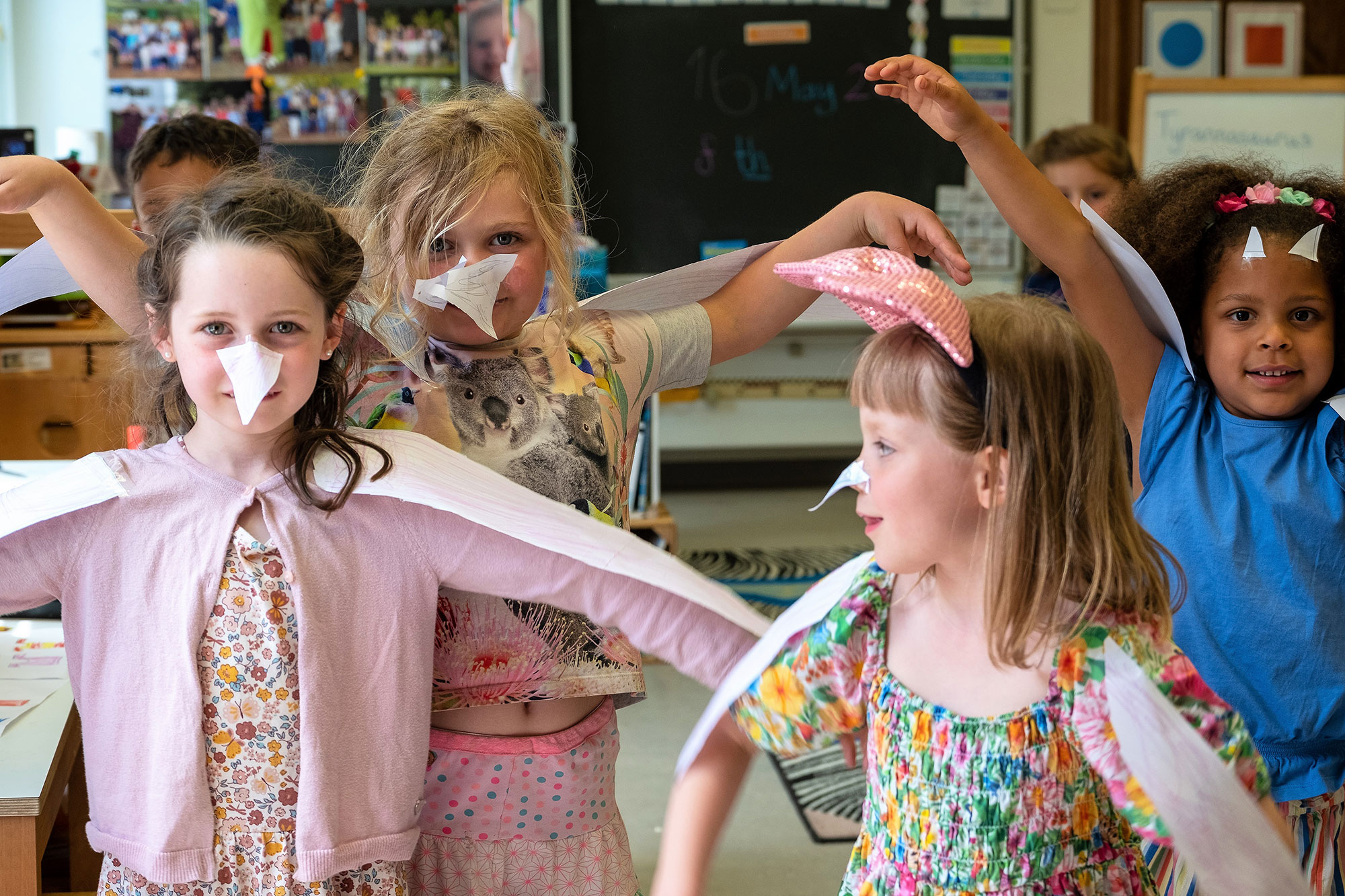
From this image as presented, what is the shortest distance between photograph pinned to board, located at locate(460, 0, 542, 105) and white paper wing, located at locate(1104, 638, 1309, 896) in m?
3.82

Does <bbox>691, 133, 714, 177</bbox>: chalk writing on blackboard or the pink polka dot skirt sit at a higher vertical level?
<bbox>691, 133, 714, 177</bbox>: chalk writing on blackboard

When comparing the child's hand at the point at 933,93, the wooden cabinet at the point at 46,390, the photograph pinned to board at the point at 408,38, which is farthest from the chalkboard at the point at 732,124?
the child's hand at the point at 933,93

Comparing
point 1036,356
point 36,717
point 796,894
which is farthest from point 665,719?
point 1036,356

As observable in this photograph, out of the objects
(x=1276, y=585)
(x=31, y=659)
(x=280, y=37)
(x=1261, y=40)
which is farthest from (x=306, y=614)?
(x=1261, y=40)

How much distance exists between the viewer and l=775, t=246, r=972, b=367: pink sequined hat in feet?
2.88

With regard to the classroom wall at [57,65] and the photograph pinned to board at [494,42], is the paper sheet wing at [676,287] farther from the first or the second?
the classroom wall at [57,65]

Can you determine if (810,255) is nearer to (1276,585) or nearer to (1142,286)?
(1142,286)

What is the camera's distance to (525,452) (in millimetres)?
1211

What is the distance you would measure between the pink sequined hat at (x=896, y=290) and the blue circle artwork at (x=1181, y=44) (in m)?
4.83

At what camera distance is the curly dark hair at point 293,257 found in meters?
1.05

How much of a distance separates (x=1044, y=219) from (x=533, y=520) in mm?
678

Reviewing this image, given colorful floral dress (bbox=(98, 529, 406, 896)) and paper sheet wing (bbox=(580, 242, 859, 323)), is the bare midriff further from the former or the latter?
paper sheet wing (bbox=(580, 242, 859, 323))

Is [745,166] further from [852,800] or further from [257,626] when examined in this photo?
[257,626]

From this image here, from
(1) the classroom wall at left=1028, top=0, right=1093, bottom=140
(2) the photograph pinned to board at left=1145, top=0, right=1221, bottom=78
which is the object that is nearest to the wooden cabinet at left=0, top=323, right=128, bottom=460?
(1) the classroom wall at left=1028, top=0, right=1093, bottom=140
